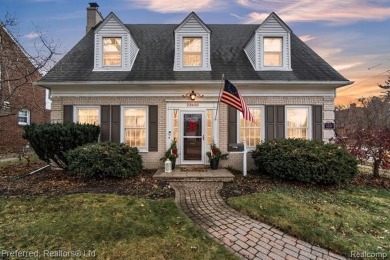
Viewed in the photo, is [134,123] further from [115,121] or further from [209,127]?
[209,127]

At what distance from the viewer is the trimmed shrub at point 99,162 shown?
6.85 metres

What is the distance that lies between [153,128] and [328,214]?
641 centimetres

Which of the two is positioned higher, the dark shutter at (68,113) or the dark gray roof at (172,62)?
the dark gray roof at (172,62)

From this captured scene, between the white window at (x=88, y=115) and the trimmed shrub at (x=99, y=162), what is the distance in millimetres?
2132

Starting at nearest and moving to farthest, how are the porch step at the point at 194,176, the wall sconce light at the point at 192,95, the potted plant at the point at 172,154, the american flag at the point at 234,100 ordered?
1. the porch step at the point at 194,176
2. the american flag at the point at 234,100
3. the potted plant at the point at 172,154
4. the wall sconce light at the point at 192,95

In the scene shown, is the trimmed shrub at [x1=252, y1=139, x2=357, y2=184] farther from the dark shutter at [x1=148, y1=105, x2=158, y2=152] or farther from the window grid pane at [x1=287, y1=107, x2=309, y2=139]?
the dark shutter at [x1=148, y1=105, x2=158, y2=152]

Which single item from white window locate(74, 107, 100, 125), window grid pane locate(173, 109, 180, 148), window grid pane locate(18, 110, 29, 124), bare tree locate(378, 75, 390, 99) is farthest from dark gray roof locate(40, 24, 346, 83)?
bare tree locate(378, 75, 390, 99)

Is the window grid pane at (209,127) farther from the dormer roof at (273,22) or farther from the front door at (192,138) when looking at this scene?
the dormer roof at (273,22)

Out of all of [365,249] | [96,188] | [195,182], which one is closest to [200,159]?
[195,182]

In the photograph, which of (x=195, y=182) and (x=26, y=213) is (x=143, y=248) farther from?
(x=195, y=182)

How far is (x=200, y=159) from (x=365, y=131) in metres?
6.17

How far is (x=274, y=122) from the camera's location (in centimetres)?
905

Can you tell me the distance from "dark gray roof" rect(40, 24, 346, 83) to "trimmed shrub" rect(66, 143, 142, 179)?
10.1 feet

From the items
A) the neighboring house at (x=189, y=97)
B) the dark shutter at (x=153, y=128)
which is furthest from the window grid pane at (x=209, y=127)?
the dark shutter at (x=153, y=128)
